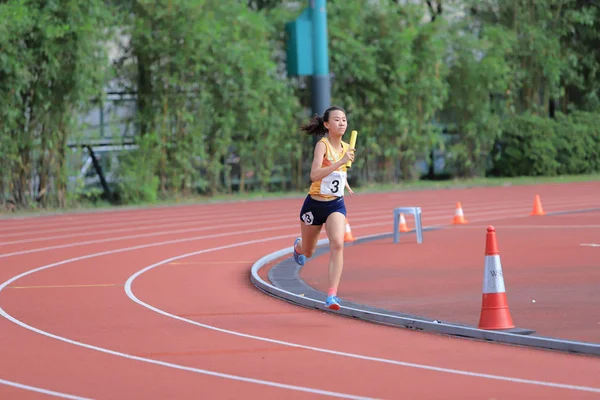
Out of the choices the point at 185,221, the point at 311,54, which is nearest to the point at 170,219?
the point at 185,221

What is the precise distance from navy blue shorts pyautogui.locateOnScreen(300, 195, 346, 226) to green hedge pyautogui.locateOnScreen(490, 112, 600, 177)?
29413 millimetres

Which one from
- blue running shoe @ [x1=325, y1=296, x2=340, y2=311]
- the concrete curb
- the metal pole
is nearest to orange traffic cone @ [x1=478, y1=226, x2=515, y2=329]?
the concrete curb

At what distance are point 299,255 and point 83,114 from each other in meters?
18.3

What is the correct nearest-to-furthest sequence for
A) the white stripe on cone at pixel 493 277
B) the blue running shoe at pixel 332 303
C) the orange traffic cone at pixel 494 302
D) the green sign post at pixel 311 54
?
the orange traffic cone at pixel 494 302
the white stripe on cone at pixel 493 277
the blue running shoe at pixel 332 303
the green sign post at pixel 311 54

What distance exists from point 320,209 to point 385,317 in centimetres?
143

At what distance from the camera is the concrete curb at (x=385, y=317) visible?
865 cm

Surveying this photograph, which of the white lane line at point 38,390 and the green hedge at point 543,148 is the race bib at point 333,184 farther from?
the green hedge at point 543,148

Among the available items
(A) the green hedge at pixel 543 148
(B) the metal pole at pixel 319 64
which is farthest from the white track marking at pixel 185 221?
(A) the green hedge at pixel 543 148

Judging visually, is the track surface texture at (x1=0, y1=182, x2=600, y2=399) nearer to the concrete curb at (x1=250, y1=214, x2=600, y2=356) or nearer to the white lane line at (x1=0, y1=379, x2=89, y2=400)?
the white lane line at (x1=0, y1=379, x2=89, y2=400)

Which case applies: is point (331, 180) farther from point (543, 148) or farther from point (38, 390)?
point (543, 148)

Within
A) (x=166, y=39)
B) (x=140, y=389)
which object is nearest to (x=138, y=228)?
(x=166, y=39)

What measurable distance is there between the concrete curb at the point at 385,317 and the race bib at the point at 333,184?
3.39 ft

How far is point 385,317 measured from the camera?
33.7 feet

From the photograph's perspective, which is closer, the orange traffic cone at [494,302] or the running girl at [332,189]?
the orange traffic cone at [494,302]
